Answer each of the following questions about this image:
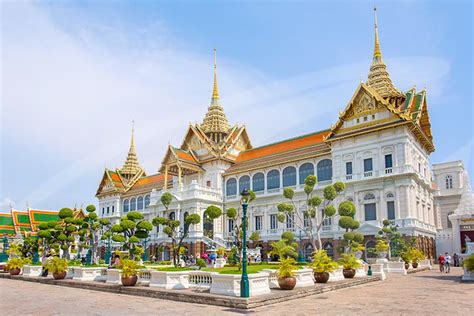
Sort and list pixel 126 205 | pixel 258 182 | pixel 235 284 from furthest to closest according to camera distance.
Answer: pixel 126 205, pixel 258 182, pixel 235 284

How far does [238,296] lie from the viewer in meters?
14.6

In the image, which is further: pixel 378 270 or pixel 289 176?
pixel 289 176

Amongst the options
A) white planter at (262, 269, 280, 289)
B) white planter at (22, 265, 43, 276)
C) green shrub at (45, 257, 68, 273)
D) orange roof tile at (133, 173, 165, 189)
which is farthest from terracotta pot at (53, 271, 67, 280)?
orange roof tile at (133, 173, 165, 189)

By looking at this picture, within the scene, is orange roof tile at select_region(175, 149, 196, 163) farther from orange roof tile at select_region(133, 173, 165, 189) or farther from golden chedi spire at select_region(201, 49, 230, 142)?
orange roof tile at select_region(133, 173, 165, 189)

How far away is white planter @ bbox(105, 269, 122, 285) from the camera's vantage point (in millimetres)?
20609

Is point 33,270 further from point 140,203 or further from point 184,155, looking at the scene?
point 140,203

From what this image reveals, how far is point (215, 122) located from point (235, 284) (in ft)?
130

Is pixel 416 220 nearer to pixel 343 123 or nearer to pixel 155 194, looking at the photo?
pixel 343 123

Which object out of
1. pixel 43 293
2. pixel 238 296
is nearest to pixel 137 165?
pixel 43 293

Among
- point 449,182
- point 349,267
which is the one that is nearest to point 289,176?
point 449,182

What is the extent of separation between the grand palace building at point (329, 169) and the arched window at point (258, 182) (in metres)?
0.10

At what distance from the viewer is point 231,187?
47094 millimetres

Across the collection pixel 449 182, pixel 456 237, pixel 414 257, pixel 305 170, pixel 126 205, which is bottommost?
pixel 414 257

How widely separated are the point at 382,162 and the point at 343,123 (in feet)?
17.3
